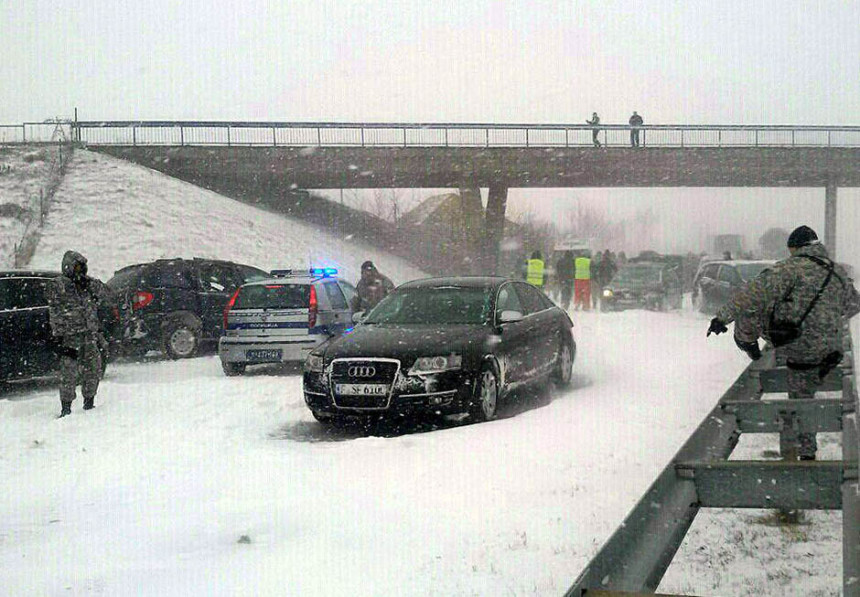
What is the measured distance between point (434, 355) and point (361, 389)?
0.76 metres

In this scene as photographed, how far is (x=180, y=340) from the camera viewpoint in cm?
1648

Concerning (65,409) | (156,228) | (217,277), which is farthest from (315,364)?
(156,228)

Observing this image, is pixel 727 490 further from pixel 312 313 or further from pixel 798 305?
pixel 312 313

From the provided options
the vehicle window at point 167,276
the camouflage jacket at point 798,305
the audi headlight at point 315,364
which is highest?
the camouflage jacket at point 798,305

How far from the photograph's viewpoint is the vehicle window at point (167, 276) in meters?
16.4

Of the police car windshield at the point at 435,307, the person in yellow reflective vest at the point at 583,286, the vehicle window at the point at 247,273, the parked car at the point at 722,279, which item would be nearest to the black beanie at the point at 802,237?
the police car windshield at the point at 435,307

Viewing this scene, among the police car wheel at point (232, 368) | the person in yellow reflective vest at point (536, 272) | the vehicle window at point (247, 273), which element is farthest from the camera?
the person in yellow reflective vest at point (536, 272)

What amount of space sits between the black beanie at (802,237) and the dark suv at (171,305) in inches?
422

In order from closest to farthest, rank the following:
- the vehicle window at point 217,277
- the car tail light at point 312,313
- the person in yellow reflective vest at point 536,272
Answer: the car tail light at point 312,313 < the vehicle window at point 217,277 < the person in yellow reflective vest at point 536,272

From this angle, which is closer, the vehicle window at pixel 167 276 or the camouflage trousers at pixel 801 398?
the camouflage trousers at pixel 801 398

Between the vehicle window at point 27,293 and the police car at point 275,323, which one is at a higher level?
the vehicle window at point 27,293

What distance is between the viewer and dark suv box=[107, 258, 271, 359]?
16078 mm

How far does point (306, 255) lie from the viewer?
39750mm

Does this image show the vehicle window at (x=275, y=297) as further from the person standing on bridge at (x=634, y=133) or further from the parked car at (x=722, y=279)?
the person standing on bridge at (x=634, y=133)
